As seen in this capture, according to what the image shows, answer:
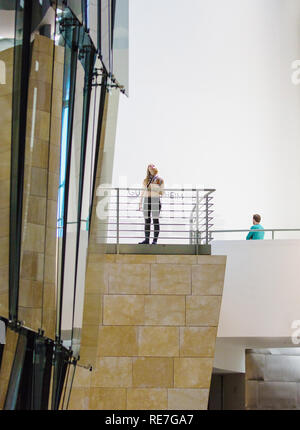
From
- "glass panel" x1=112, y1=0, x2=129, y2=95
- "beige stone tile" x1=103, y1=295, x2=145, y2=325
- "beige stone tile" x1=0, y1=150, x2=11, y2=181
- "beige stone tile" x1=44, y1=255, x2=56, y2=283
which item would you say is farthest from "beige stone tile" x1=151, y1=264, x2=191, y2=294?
"beige stone tile" x1=0, y1=150, x2=11, y2=181

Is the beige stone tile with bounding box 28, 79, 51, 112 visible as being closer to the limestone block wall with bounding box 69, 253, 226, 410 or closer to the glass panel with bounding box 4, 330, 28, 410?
the glass panel with bounding box 4, 330, 28, 410

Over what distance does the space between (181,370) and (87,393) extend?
1.35 m

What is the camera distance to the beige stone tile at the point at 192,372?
31.7 ft

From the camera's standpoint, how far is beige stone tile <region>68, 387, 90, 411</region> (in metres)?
7.23

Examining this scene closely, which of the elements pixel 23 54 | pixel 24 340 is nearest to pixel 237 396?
pixel 24 340

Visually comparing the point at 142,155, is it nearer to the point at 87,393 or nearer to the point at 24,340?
the point at 87,393

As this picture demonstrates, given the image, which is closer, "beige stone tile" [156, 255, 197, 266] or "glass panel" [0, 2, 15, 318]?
"glass panel" [0, 2, 15, 318]

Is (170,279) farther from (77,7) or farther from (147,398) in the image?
(77,7)

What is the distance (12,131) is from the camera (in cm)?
458

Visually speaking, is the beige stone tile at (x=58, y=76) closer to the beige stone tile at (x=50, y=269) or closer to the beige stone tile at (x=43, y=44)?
the beige stone tile at (x=43, y=44)

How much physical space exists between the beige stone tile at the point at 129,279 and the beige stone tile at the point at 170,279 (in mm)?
100

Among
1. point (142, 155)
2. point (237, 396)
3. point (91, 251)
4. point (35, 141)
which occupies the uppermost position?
point (142, 155)

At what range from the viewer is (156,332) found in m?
9.80

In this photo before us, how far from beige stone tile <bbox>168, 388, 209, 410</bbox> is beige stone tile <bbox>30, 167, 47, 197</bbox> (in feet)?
17.3
